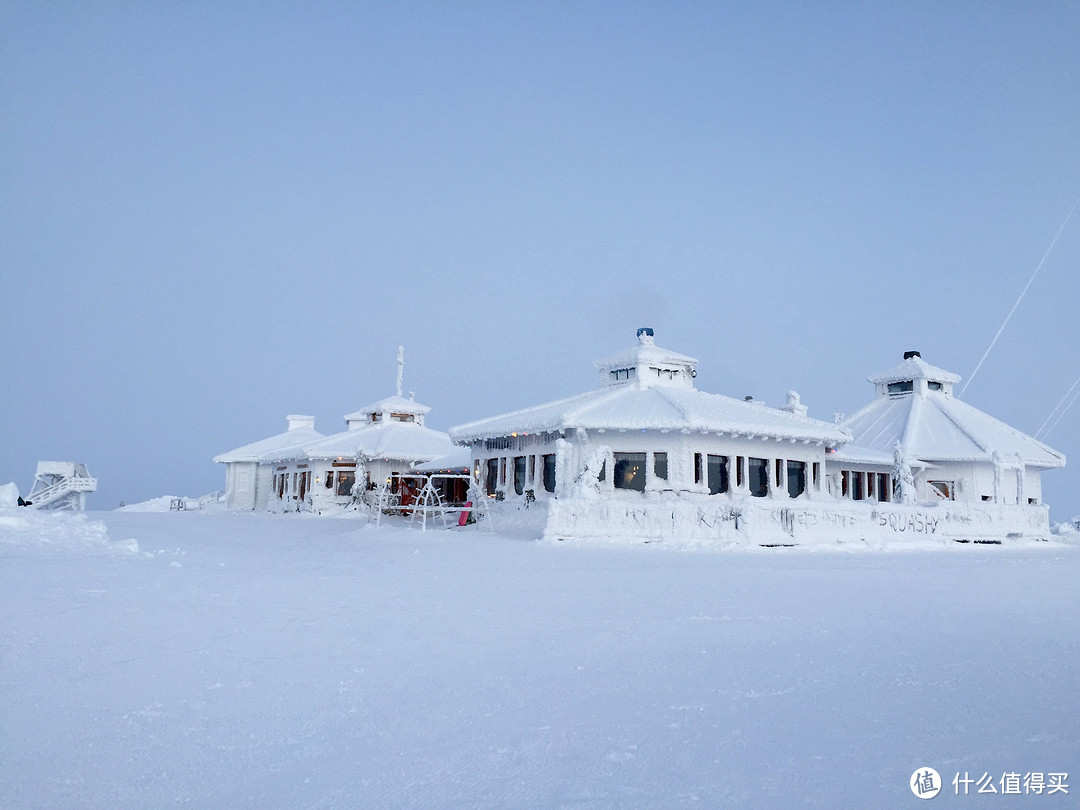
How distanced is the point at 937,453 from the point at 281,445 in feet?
131

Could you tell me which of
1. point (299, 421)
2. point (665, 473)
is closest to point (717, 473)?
point (665, 473)

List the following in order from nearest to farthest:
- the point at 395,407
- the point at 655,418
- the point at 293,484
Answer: the point at 655,418 < the point at 293,484 < the point at 395,407

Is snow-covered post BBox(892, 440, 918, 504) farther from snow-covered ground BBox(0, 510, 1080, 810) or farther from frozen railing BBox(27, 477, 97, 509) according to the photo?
frozen railing BBox(27, 477, 97, 509)

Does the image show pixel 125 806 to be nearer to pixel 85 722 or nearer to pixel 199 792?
pixel 199 792

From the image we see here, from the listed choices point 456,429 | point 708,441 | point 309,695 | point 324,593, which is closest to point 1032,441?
point 708,441

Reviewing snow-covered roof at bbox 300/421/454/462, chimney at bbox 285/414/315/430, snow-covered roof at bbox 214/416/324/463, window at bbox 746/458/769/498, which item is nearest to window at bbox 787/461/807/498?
window at bbox 746/458/769/498

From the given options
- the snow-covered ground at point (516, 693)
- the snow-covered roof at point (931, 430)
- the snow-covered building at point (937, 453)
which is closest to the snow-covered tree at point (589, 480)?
the snow-covered ground at point (516, 693)

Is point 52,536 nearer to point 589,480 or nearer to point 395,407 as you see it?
point 589,480

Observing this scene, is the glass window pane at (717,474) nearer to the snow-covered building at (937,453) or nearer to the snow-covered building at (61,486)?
the snow-covered building at (937,453)

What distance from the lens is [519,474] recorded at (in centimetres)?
2975

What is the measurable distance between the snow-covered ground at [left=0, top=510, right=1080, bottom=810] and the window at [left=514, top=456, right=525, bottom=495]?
736 inches

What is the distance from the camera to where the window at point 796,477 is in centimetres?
2909

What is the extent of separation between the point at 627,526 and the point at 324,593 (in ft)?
36.6

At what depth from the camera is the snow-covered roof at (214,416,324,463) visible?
45125 mm
